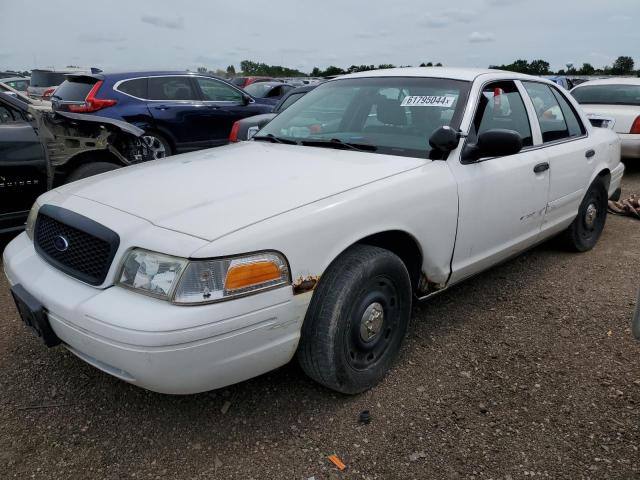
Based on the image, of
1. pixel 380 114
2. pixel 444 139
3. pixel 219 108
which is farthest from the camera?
pixel 219 108

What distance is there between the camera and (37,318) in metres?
2.25

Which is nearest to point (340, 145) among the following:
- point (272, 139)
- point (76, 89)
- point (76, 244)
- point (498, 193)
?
point (272, 139)

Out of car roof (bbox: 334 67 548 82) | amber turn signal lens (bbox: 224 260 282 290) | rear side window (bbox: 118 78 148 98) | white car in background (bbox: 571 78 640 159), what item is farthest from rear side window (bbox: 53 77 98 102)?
white car in background (bbox: 571 78 640 159)

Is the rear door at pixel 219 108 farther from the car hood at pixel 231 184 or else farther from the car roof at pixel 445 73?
the car hood at pixel 231 184

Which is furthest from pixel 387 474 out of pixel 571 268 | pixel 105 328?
pixel 571 268

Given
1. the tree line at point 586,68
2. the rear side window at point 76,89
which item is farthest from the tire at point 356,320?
the tree line at point 586,68

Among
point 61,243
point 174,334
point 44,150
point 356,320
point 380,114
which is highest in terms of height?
point 380,114

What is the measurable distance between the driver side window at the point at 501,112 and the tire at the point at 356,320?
1073mm

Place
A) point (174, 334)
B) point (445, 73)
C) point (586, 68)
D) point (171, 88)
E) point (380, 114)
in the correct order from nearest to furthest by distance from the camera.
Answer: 1. point (174, 334)
2. point (380, 114)
3. point (445, 73)
4. point (171, 88)
5. point (586, 68)

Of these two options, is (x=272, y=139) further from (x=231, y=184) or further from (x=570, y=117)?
(x=570, y=117)

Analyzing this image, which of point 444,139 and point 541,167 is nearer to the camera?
point 444,139

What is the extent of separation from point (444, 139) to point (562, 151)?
1.52 metres

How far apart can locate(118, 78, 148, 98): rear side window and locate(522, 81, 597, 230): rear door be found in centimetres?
571

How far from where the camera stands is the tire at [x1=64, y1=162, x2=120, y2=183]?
15.8ft
